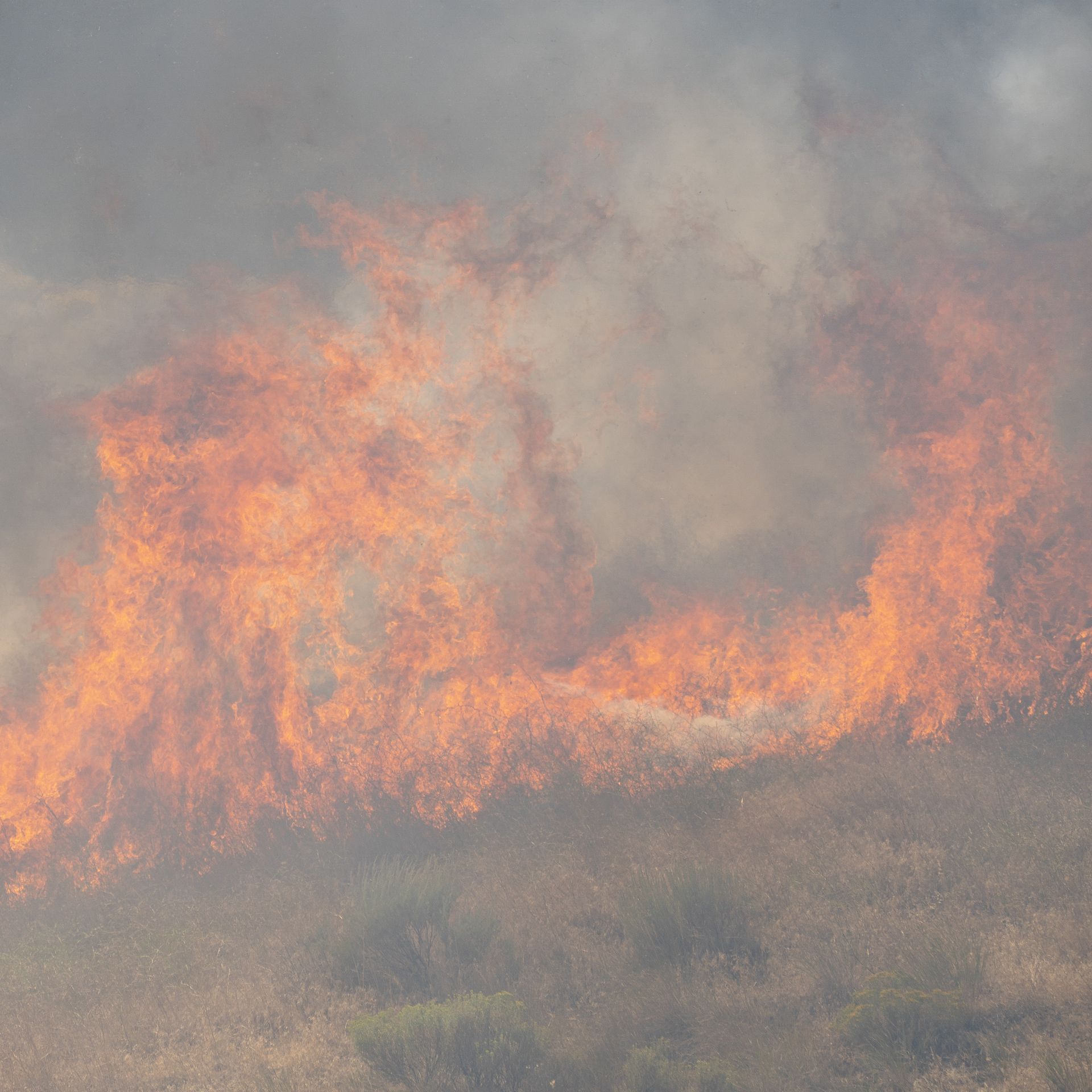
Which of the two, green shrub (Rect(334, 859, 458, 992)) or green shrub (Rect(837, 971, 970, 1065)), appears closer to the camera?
green shrub (Rect(837, 971, 970, 1065))

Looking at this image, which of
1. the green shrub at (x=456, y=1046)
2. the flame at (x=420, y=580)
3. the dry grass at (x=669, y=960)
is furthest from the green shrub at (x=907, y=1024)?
the flame at (x=420, y=580)

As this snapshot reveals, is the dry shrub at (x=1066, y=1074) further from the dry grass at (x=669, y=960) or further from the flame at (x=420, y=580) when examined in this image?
the flame at (x=420, y=580)

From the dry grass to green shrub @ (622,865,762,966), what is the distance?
11 centimetres

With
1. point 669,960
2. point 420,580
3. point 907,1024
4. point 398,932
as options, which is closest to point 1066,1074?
point 907,1024

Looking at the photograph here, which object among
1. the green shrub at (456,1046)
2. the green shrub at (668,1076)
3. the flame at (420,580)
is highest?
the flame at (420,580)

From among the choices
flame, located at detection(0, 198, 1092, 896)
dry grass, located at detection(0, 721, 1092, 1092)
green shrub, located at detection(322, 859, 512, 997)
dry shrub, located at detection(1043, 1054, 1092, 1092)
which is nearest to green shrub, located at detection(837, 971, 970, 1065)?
dry grass, located at detection(0, 721, 1092, 1092)

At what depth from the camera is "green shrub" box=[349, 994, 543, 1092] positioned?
19.2ft

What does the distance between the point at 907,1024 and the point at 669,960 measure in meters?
2.07

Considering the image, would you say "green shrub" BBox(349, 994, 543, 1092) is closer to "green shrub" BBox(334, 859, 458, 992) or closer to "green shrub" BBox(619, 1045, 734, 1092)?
"green shrub" BBox(619, 1045, 734, 1092)

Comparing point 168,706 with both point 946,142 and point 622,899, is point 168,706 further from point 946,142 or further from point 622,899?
point 946,142

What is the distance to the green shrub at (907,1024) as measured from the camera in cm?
530

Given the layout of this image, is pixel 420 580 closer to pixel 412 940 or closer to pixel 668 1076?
pixel 412 940

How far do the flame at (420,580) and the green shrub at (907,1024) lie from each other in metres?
4.95

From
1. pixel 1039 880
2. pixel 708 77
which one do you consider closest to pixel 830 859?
pixel 1039 880
